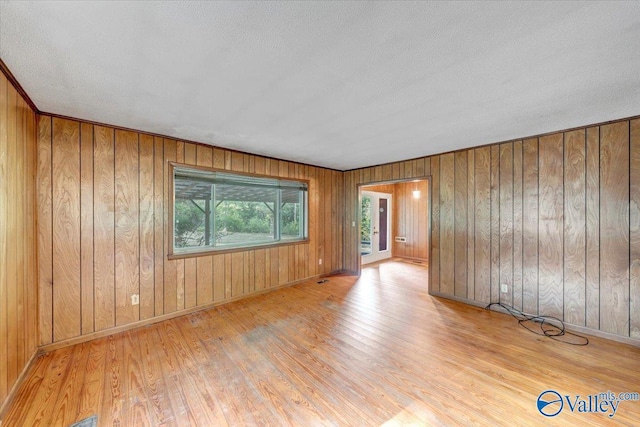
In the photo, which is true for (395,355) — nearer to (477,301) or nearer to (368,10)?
(477,301)

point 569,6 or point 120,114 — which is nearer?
point 569,6

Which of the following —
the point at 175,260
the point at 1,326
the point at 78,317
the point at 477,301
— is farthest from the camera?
the point at 477,301

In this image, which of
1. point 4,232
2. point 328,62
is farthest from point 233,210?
point 328,62

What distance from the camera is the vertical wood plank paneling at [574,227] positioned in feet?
9.24

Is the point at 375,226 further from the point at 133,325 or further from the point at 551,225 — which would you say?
the point at 133,325

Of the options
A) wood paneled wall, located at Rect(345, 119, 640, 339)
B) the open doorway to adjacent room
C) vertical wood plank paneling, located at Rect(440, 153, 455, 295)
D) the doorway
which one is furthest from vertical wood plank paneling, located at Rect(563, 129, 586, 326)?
the open doorway to adjacent room

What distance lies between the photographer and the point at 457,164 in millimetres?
3814

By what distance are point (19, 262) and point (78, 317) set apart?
3.13 feet

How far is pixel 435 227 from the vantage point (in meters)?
4.11

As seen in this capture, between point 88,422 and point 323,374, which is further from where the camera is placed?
point 323,374

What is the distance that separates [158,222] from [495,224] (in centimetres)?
458

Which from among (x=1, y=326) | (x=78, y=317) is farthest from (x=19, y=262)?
(x=78, y=317)

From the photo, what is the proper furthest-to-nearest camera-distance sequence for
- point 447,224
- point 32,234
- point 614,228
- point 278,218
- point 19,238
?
point 278,218 < point 447,224 < point 614,228 < point 32,234 < point 19,238

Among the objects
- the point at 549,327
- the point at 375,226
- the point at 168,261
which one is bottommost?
the point at 549,327
